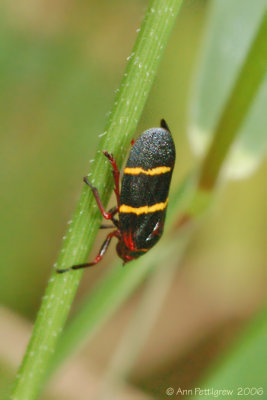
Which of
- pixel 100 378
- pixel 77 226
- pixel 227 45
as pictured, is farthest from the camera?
pixel 100 378

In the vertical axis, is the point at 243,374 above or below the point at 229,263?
above

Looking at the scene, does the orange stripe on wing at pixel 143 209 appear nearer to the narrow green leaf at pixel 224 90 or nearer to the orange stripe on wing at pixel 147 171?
the orange stripe on wing at pixel 147 171

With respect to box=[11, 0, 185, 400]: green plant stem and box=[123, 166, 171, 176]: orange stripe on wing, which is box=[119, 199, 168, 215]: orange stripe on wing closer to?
box=[123, 166, 171, 176]: orange stripe on wing

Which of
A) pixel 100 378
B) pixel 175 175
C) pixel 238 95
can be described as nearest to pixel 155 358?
pixel 100 378

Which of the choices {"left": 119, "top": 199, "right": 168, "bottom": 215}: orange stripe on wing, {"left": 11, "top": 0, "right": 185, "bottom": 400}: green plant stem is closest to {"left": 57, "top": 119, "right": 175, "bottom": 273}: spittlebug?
{"left": 119, "top": 199, "right": 168, "bottom": 215}: orange stripe on wing

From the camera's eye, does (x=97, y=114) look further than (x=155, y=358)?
Yes

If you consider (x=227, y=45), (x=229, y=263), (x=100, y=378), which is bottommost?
(x=100, y=378)

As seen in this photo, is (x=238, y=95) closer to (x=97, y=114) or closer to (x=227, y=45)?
(x=227, y=45)

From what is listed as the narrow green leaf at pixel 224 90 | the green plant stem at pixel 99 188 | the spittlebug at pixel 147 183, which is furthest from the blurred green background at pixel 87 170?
the green plant stem at pixel 99 188
